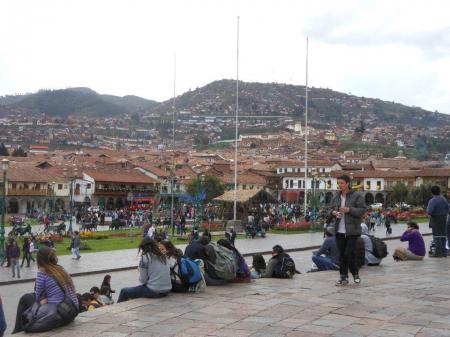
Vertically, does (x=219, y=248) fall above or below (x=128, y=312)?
above

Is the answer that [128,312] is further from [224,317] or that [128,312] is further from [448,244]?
[448,244]

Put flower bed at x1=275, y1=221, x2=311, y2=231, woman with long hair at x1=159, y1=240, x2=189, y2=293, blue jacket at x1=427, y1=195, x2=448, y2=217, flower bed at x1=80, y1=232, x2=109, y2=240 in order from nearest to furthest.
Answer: woman with long hair at x1=159, y1=240, x2=189, y2=293 < blue jacket at x1=427, y1=195, x2=448, y2=217 < flower bed at x1=80, y1=232, x2=109, y2=240 < flower bed at x1=275, y1=221, x2=311, y2=231

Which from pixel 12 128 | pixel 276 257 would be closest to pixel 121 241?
pixel 276 257

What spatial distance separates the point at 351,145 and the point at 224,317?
492 ft

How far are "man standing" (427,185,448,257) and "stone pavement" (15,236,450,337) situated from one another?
3036mm

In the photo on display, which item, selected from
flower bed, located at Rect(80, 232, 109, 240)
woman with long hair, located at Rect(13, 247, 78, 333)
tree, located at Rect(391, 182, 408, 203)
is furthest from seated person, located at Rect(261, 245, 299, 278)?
tree, located at Rect(391, 182, 408, 203)

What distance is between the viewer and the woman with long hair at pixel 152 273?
7.04 metres

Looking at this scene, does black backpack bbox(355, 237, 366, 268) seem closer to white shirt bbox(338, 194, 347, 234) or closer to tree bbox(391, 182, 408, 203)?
white shirt bbox(338, 194, 347, 234)

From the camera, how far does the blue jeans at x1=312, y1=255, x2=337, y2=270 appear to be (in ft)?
33.3

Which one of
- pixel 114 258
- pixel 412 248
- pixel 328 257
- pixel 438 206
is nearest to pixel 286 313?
pixel 328 257

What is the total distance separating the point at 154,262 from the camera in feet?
23.1

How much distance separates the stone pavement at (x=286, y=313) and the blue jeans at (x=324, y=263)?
1734 millimetres

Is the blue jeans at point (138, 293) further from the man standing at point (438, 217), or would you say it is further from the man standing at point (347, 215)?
the man standing at point (438, 217)

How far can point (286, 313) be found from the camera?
20.5 ft
